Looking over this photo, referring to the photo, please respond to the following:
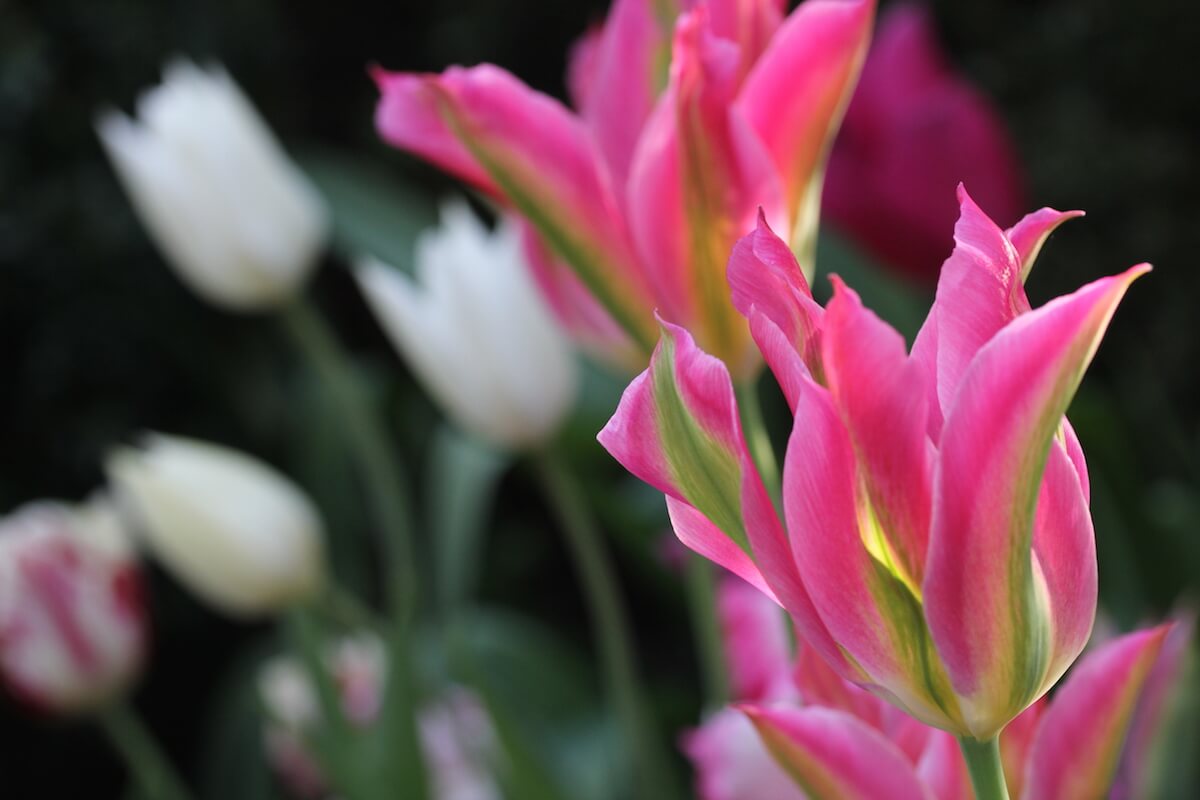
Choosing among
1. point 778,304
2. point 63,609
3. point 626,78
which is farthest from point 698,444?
point 63,609

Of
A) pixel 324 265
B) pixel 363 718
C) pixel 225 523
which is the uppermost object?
pixel 225 523

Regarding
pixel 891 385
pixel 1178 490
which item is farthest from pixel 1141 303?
pixel 891 385

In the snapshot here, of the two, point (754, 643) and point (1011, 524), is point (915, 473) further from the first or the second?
point (754, 643)

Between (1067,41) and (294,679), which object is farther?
(1067,41)

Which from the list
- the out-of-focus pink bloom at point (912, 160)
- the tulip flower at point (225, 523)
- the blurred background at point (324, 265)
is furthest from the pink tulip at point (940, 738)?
the blurred background at point (324, 265)

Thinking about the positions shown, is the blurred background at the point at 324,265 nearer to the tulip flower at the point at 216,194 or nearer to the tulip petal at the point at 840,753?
the tulip flower at the point at 216,194

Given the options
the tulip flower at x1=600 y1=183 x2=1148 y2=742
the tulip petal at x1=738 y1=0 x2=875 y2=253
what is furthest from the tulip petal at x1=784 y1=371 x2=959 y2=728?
the tulip petal at x1=738 y1=0 x2=875 y2=253

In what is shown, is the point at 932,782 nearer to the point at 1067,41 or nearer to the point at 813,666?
the point at 813,666

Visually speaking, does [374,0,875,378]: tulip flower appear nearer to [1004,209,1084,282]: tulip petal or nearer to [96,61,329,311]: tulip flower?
[1004,209,1084,282]: tulip petal
